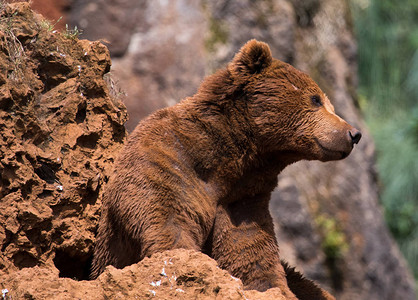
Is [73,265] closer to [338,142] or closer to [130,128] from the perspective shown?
[338,142]

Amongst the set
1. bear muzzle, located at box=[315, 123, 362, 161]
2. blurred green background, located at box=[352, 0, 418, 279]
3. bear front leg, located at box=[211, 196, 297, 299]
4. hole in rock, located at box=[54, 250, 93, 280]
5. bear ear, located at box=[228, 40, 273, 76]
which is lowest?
hole in rock, located at box=[54, 250, 93, 280]

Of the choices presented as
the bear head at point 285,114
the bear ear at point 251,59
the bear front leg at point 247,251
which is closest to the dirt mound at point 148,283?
the bear front leg at point 247,251

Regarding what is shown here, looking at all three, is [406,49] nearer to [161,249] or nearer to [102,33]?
[102,33]

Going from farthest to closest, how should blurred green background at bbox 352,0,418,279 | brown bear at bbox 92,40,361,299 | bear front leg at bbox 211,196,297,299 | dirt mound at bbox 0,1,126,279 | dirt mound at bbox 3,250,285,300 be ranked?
blurred green background at bbox 352,0,418,279 < bear front leg at bbox 211,196,297,299 < brown bear at bbox 92,40,361,299 < dirt mound at bbox 0,1,126,279 < dirt mound at bbox 3,250,285,300

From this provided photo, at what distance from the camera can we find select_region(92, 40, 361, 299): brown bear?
397cm

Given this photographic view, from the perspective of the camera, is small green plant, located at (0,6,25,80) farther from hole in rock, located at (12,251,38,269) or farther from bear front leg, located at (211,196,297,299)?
bear front leg, located at (211,196,297,299)

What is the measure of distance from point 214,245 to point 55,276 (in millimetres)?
1239

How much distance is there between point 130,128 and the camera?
8.55m

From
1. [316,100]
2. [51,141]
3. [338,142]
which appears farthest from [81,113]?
[338,142]

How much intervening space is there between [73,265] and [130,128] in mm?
4316

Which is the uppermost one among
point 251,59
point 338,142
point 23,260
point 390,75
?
point 390,75

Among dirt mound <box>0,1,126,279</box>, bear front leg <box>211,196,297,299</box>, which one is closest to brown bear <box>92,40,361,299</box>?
bear front leg <box>211,196,297,299</box>

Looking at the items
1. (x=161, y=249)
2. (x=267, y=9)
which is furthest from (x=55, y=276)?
(x=267, y=9)

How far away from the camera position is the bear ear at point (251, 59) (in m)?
4.32
